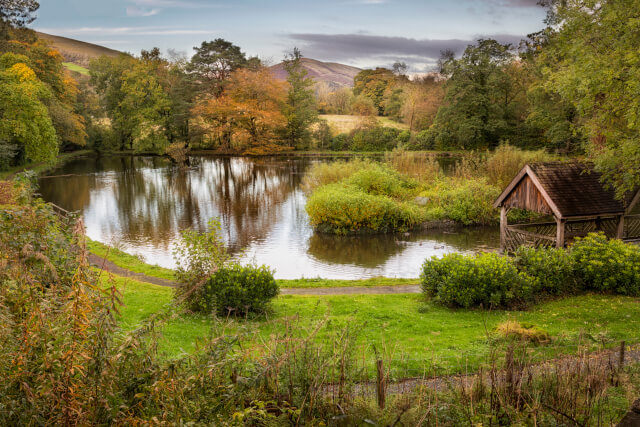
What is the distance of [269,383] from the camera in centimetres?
517

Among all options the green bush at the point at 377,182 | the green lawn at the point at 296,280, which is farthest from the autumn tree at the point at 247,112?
the green lawn at the point at 296,280

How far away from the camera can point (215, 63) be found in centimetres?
5831

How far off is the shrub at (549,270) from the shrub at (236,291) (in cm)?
685

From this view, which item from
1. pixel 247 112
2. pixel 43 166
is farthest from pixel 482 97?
pixel 43 166

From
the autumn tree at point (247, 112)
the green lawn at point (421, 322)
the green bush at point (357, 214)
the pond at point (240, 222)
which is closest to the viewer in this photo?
the green lawn at point (421, 322)

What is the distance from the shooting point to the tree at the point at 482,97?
52.4 meters

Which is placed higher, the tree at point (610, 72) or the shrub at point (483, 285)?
the tree at point (610, 72)

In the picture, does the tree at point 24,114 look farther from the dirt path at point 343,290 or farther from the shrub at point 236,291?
the shrub at point 236,291

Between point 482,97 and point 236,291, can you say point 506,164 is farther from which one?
point 236,291

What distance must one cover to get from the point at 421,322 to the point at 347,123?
205 ft

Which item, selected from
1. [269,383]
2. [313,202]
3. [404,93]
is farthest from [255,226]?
[404,93]

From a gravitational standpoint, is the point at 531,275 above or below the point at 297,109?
below

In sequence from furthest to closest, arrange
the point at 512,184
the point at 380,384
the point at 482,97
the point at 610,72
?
the point at 482,97
the point at 512,184
the point at 610,72
the point at 380,384

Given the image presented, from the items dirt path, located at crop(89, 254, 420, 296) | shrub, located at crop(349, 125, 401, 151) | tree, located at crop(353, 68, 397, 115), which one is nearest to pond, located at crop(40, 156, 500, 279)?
dirt path, located at crop(89, 254, 420, 296)
